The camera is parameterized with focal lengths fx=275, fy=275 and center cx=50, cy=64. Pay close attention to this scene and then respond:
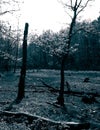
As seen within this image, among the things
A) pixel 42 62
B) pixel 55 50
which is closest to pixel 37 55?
pixel 42 62

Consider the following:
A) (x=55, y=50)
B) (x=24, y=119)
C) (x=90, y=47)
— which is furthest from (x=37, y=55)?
(x=24, y=119)

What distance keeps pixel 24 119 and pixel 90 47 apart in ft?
296

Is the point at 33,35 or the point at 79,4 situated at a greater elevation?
the point at 79,4

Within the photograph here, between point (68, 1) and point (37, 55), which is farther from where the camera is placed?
point (37, 55)

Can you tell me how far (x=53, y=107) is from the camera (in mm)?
20578

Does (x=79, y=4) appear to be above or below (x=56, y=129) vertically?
above

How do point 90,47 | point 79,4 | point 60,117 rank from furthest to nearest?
point 90,47 → point 79,4 → point 60,117

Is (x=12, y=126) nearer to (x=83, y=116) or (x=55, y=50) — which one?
(x=83, y=116)

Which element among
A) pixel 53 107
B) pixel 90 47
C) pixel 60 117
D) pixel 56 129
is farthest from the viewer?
pixel 90 47

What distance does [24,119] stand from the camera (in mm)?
15352

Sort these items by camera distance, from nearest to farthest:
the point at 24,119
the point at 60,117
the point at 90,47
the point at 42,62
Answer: the point at 24,119 < the point at 60,117 < the point at 90,47 < the point at 42,62

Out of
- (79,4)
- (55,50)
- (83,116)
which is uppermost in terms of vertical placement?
(79,4)

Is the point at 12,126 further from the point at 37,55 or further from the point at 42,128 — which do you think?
the point at 37,55

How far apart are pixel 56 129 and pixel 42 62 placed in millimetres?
101845
